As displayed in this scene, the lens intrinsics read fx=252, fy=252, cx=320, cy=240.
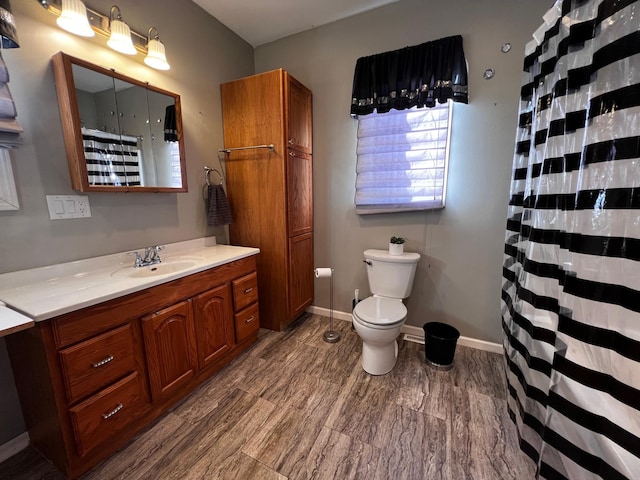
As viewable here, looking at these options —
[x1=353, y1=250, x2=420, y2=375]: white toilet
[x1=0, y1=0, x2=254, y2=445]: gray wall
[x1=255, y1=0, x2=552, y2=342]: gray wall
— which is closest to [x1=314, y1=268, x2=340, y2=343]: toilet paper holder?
[x1=255, y1=0, x2=552, y2=342]: gray wall

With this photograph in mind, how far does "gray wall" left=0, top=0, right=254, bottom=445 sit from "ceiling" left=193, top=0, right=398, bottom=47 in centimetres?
11

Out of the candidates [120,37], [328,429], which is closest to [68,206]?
[120,37]

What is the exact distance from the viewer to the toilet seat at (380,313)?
166 cm

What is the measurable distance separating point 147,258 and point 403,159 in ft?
6.65

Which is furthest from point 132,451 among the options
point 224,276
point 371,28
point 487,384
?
point 371,28

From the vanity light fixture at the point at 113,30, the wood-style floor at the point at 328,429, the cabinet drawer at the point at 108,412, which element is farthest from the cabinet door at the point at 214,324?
the vanity light fixture at the point at 113,30

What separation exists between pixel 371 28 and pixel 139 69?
1.77 metres

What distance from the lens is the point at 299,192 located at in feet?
7.45

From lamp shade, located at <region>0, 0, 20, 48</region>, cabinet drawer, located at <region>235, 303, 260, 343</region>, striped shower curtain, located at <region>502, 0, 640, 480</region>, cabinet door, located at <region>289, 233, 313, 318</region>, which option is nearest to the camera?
striped shower curtain, located at <region>502, 0, 640, 480</region>

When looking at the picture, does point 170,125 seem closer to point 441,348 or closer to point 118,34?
point 118,34

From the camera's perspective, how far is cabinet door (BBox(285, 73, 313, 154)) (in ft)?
6.73

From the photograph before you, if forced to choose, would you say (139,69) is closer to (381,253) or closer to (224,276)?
(224,276)

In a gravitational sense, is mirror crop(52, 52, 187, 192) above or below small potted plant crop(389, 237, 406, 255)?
above

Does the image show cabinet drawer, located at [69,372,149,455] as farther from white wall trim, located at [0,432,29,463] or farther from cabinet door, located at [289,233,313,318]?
cabinet door, located at [289,233,313,318]
